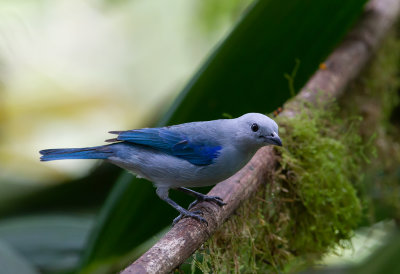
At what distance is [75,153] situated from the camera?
2447 mm

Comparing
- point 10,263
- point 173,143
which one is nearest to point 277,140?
point 173,143

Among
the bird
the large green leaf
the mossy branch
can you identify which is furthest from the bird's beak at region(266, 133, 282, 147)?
the large green leaf

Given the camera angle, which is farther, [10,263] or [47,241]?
[47,241]

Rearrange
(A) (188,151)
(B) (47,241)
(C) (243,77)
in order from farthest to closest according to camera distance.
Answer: (B) (47,241) < (C) (243,77) < (A) (188,151)

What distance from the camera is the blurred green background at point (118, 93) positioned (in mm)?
2793

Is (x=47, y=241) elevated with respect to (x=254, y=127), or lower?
lower

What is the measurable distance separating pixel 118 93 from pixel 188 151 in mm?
3244

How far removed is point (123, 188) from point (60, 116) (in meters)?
2.61

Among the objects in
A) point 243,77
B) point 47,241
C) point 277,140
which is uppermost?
point 243,77

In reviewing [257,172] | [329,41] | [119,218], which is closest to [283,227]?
[257,172]

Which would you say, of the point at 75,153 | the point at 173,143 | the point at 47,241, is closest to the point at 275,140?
the point at 173,143

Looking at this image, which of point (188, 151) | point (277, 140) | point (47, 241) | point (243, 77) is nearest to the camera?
point (277, 140)

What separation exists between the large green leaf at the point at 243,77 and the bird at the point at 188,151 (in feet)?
1.12

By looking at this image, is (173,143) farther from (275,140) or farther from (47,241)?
(47,241)
